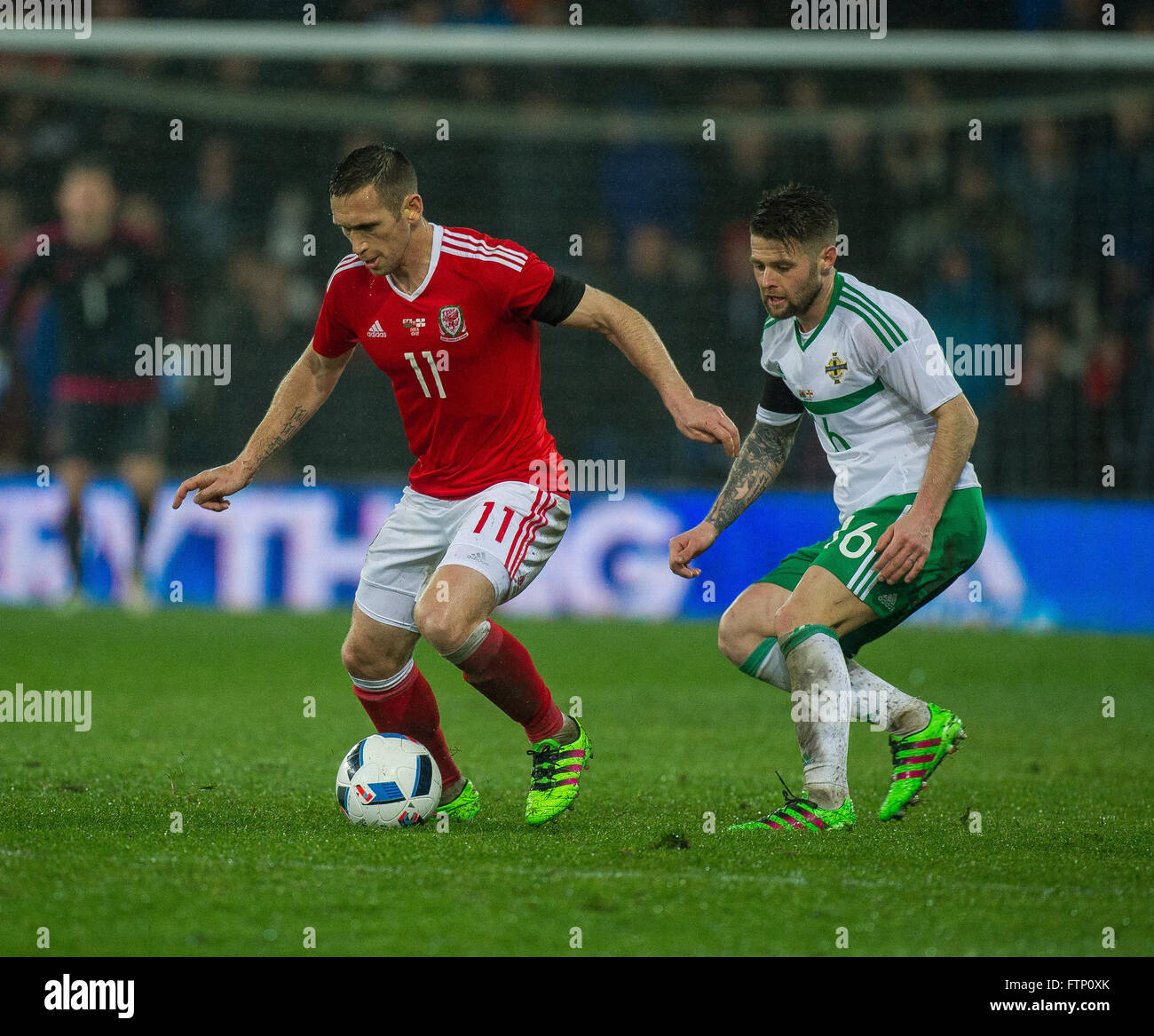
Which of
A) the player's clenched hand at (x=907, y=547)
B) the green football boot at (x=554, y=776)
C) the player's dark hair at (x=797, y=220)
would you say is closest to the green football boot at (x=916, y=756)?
the player's clenched hand at (x=907, y=547)

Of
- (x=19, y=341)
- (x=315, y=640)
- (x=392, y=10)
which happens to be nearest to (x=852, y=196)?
(x=392, y=10)

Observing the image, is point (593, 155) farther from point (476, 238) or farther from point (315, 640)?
point (476, 238)

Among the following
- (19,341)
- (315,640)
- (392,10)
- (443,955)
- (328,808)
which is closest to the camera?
(443,955)

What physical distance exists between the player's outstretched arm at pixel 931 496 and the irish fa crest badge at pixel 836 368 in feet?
1.09

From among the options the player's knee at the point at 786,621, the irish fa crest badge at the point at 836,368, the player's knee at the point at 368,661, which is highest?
the irish fa crest badge at the point at 836,368

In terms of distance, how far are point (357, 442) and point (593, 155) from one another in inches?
139

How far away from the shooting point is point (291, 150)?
14117 mm

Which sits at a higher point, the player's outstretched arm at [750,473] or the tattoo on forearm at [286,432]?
the tattoo on forearm at [286,432]

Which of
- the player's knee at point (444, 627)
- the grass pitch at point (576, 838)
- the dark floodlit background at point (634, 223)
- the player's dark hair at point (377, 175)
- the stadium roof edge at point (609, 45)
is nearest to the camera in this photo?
the grass pitch at point (576, 838)

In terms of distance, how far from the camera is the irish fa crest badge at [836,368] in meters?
5.08

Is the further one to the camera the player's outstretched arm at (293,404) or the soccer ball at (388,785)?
the player's outstretched arm at (293,404)

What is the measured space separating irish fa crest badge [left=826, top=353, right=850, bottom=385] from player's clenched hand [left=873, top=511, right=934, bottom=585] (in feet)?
1.71

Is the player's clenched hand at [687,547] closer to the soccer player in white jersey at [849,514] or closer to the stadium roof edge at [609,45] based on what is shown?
the soccer player in white jersey at [849,514]

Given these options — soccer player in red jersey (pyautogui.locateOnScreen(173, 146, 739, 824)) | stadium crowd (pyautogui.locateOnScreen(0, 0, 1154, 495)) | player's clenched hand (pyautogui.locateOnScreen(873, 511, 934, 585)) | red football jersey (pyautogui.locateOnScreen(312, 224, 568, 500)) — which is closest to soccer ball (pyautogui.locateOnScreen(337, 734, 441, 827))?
soccer player in red jersey (pyautogui.locateOnScreen(173, 146, 739, 824))
